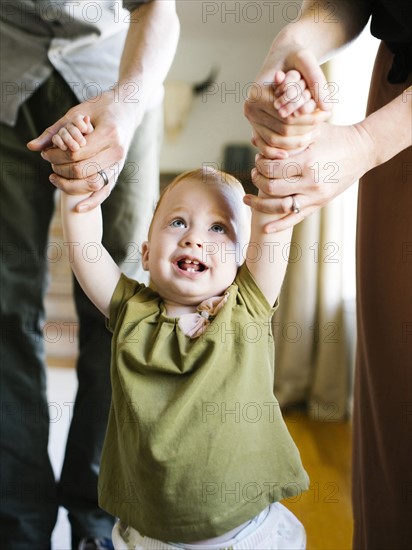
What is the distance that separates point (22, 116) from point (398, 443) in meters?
0.98

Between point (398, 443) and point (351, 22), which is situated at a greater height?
point (351, 22)

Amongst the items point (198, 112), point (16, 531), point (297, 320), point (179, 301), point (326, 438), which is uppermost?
point (198, 112)

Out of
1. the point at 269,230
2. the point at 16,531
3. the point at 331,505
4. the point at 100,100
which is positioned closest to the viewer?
the point at 269,230

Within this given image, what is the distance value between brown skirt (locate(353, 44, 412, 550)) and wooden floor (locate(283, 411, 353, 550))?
64 centimetres

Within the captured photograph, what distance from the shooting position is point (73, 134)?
3.09 feet

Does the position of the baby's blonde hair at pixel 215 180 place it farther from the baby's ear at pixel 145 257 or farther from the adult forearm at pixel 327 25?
the adult forearm at pixel 327 25

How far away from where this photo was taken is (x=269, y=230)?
2.91 feet

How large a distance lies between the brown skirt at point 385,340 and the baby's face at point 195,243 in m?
0.24

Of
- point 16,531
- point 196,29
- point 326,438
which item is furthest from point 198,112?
point 16,531

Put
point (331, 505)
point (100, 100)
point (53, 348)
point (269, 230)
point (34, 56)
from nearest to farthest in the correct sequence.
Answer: point (269, 230) < point (100, 100) < point (34, 56) < point (331, 505) < point (53, 348)

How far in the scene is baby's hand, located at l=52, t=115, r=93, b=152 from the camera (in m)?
0.94

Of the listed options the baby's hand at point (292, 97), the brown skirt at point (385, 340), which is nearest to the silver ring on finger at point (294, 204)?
the baby's hand at point (292, 97)

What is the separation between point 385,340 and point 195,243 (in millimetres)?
359

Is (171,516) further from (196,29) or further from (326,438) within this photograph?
(196,29)
